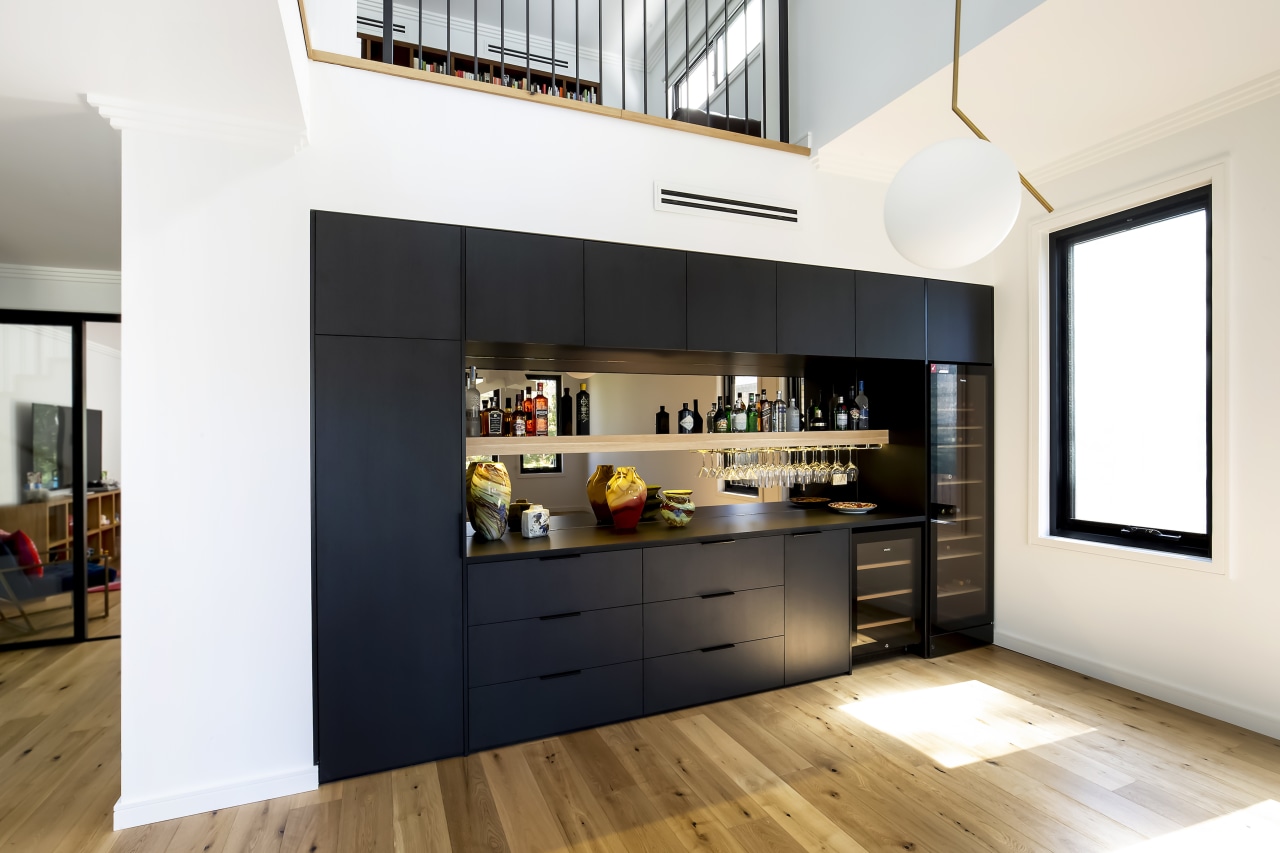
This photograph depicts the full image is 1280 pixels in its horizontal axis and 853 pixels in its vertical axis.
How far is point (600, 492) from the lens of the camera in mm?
3361

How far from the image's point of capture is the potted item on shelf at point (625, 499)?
320 centimetres

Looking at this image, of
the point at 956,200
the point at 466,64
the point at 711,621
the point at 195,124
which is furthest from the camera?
the point at 466,64

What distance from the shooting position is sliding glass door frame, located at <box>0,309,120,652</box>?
14.4 feet

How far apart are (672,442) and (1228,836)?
254 centimetres

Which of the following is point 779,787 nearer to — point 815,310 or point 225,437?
point 815,310

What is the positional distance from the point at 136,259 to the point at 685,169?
2419 mm

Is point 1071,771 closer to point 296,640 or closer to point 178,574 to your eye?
point 296,640

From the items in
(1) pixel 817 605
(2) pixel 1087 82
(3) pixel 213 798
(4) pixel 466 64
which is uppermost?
(4) pixel 466 64

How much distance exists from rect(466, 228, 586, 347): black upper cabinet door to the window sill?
2955 mm

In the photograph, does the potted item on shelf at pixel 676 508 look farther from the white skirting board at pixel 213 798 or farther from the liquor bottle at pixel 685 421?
the white skirting board at pixel 213 798

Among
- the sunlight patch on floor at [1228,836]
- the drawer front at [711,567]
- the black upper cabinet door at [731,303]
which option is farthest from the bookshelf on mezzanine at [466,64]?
the sunlight patch on floor at [1228,836]

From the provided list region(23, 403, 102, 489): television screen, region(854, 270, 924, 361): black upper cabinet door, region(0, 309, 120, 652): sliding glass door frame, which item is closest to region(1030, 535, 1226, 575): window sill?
region(854, 270, 924, 361): black upper cabinet door

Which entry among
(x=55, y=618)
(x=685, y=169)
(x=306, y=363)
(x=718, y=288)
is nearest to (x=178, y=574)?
(x=306, y=363)

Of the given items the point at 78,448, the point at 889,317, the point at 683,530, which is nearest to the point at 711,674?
the point at 683,530
